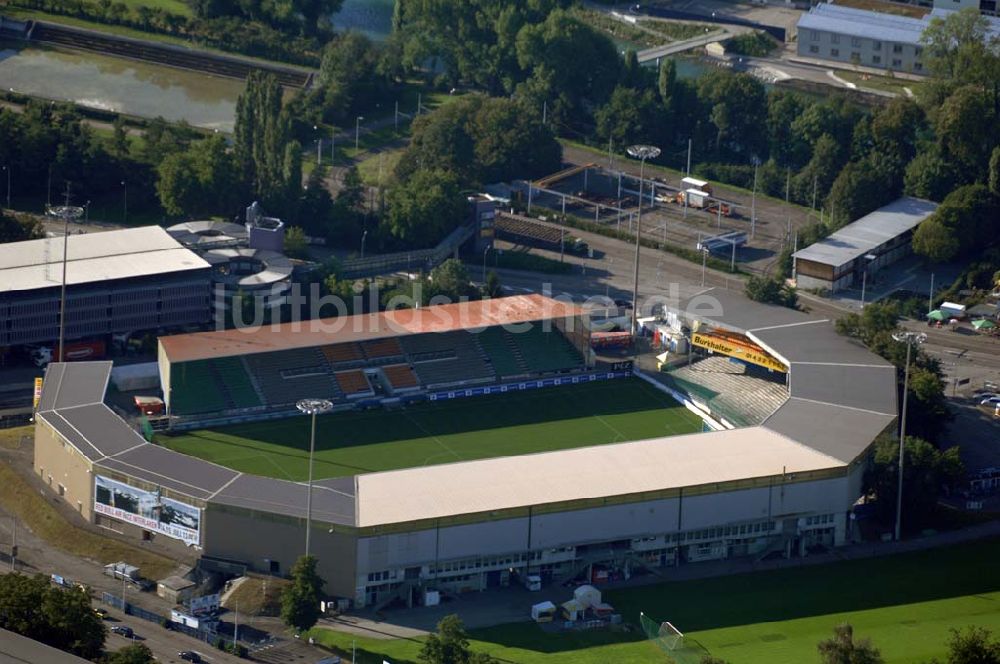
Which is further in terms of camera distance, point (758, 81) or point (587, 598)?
point (758, 81)

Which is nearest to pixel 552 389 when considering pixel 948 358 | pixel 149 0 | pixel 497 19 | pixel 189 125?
pixel 948 358

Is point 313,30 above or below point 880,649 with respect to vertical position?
above

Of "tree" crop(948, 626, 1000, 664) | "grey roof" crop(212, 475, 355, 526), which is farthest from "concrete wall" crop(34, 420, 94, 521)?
"tree" crop(948, 626, 1000, 664)

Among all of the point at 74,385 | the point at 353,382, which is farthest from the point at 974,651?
the point at 74,385

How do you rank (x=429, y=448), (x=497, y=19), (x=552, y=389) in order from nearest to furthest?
(x=429, y=448) < (x=552, y=389) < (x=497, y=19)

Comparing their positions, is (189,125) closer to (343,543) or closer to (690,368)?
(690,368)

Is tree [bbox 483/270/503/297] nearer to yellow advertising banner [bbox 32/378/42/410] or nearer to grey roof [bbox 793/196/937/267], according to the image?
grey roof [bbox 793/196/937/267]
